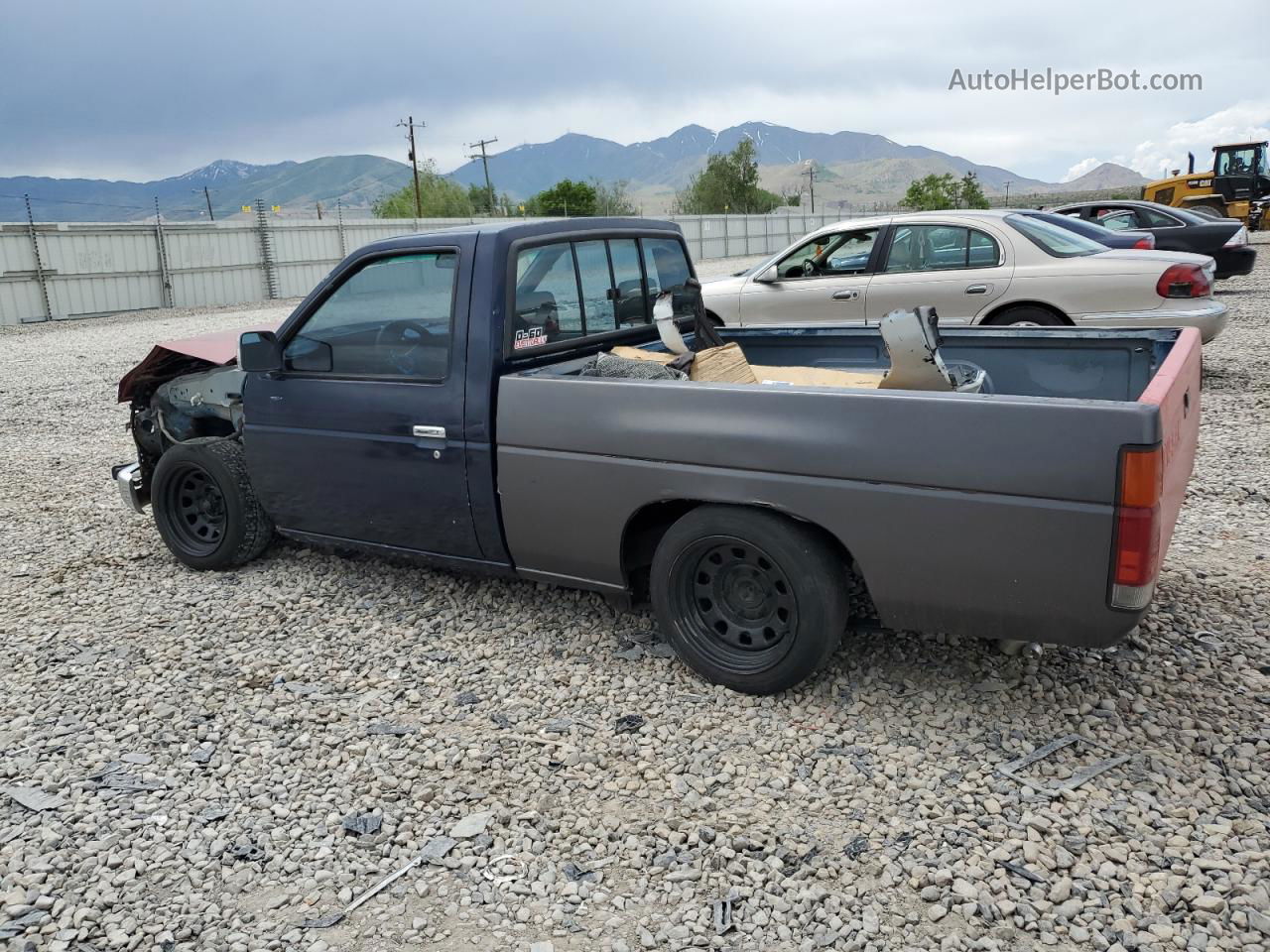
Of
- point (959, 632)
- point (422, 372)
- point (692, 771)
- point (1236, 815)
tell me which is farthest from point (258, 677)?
point (1236, 815)

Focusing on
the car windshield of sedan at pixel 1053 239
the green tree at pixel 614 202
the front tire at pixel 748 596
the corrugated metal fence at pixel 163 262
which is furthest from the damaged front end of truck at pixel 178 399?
the green tree at pixel 614 202

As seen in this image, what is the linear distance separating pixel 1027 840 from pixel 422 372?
2.95 m

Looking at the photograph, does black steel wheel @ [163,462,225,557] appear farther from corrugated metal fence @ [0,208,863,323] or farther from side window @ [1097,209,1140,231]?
corrugated metal fence @ [0,208,863,323]

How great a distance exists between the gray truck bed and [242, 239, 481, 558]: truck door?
0.35 meters

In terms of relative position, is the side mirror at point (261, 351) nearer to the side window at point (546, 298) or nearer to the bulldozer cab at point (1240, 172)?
the side window at point (546, 298)

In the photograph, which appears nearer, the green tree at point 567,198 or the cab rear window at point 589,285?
the cab rear window at point 589,285

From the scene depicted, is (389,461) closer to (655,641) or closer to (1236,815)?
(655,641)

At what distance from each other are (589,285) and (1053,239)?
5571mm

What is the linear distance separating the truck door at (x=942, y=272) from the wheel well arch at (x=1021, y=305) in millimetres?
102

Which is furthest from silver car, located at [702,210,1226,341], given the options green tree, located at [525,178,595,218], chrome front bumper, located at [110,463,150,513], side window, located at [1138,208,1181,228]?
green tree, located at [525,178,595,218]

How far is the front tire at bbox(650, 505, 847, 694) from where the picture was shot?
343 centimetres

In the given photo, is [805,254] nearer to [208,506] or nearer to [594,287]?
[594,287]

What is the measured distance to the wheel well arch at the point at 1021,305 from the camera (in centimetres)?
809

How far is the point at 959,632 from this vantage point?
3309 mm
